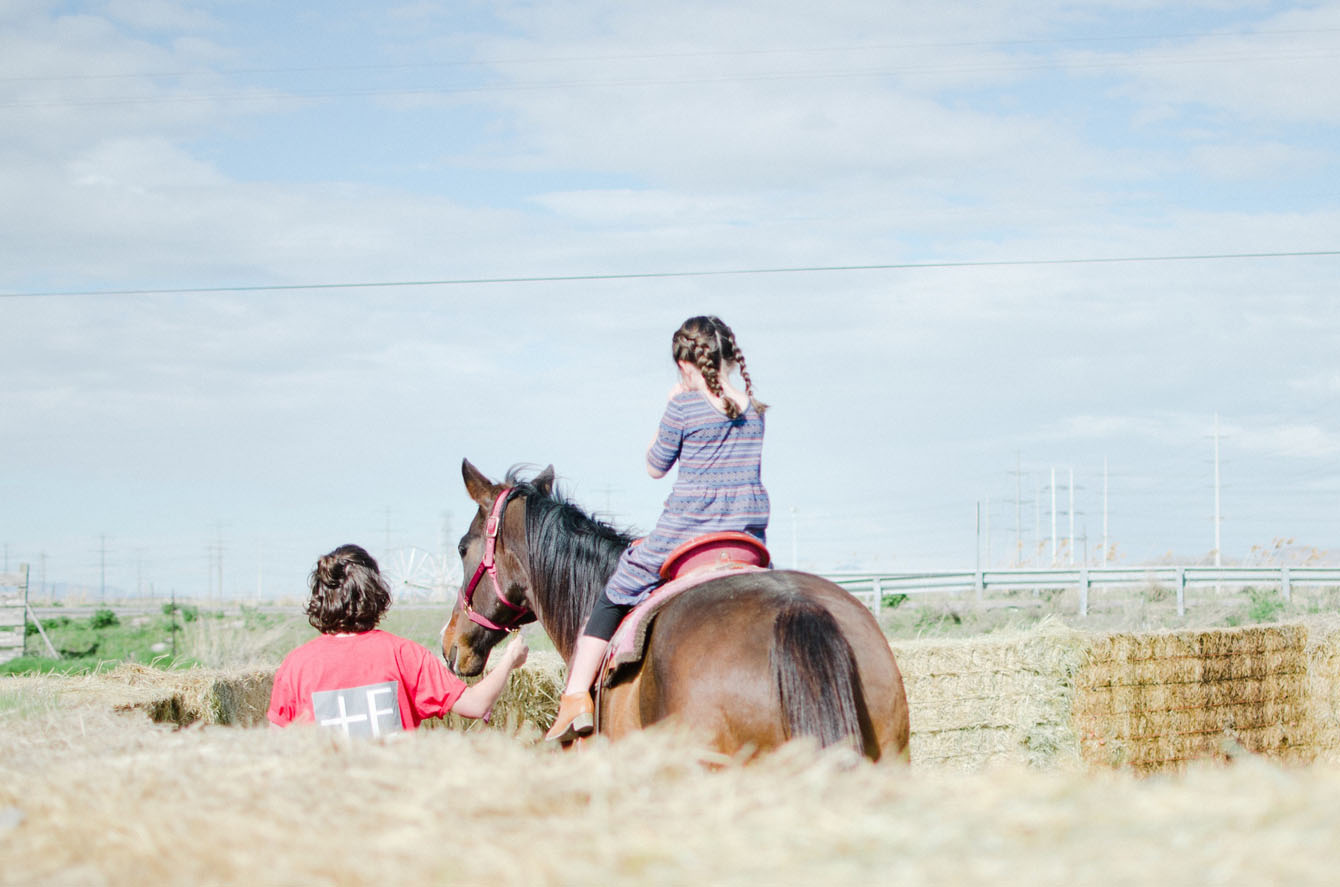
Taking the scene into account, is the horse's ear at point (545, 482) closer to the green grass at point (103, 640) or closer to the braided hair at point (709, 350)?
the braided hair at point (709, 350)

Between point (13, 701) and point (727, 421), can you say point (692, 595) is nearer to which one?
point (727, 421)

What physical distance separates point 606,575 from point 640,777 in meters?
3.72

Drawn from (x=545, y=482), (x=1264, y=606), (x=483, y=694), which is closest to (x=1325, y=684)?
(x=545, y=482)

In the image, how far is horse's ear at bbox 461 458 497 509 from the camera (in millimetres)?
6395

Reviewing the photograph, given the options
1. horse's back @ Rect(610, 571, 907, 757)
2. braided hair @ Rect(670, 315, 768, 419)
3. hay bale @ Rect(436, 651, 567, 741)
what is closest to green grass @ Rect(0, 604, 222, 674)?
hay bale @ Rect(436, 651, 567, 741)

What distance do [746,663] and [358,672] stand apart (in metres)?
1.62

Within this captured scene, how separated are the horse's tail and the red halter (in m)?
2.68

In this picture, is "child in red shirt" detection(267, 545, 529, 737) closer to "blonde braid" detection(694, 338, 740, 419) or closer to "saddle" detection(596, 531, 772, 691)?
"saddle" detection(596, 531, 772, 691)

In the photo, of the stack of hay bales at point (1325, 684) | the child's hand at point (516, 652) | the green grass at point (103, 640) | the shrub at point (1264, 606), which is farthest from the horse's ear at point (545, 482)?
the shrub at point (1264, 606)

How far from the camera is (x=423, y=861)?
1717mm

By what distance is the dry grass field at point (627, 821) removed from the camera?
5.36 feet

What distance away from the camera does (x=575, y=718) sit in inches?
194

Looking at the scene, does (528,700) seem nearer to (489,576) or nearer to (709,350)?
(489,576)

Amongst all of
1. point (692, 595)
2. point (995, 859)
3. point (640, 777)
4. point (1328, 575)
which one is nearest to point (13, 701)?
point (692, 595)
